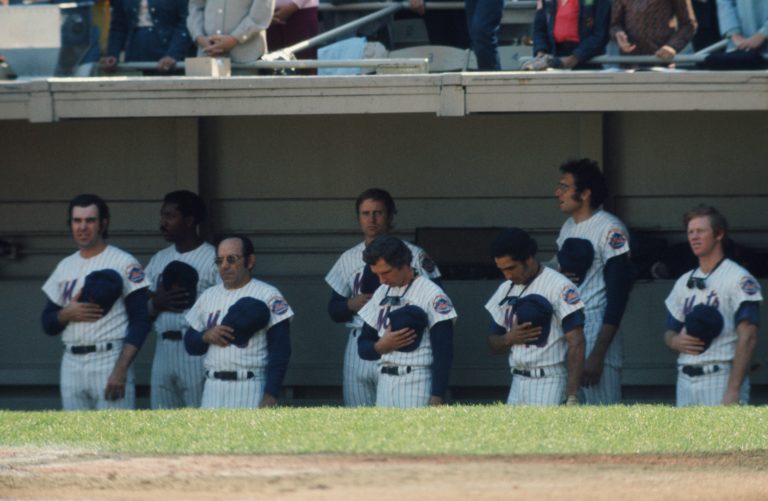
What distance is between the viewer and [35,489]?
625cm

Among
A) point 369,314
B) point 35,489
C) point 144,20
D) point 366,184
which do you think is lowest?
point 35,489

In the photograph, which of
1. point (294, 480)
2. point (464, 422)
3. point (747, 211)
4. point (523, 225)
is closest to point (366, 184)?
point (523, 225)

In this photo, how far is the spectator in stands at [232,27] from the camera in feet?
31.2

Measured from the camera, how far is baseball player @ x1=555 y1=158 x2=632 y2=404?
8344mm

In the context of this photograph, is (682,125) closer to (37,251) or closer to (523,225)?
(523,225)

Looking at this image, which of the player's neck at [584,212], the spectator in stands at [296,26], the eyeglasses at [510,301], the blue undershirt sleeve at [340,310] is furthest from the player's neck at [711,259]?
the spectator in stands at [296,26]

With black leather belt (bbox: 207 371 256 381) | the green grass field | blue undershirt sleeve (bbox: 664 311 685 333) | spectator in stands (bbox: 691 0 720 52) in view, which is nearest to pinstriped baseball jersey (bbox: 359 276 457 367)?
the green grass field

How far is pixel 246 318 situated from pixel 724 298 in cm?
269

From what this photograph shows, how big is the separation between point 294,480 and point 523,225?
4666 millimetres

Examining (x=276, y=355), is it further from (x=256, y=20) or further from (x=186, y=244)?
(x=256, y=20)

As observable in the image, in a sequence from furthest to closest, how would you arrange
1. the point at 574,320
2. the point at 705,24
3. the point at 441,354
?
the point at 705,24 < the point at 441,354 < the point at 574,320

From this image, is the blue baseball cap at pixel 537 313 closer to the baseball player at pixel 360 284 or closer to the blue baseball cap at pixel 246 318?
the baseball player at pixel 360 284

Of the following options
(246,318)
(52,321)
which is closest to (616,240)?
(246,318)

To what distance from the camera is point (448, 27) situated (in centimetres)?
1146
